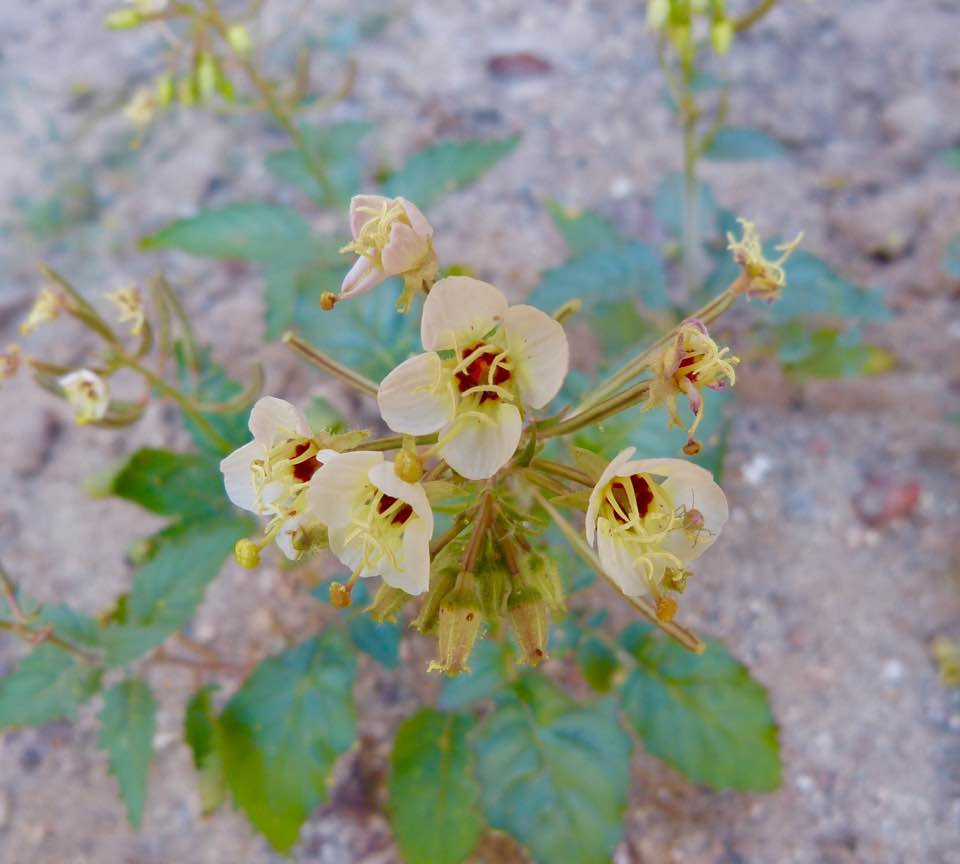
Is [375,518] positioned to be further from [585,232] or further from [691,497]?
[585,232]

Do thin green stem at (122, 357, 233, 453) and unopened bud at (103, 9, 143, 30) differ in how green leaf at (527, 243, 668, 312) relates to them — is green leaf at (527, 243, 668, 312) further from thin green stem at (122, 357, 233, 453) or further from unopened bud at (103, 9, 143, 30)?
unopened bud at (103, 9, 143, 30)

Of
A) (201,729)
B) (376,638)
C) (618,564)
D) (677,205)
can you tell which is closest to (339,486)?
(618,564)

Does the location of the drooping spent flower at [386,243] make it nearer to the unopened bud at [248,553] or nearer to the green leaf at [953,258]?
the unopened bud at [248,553]

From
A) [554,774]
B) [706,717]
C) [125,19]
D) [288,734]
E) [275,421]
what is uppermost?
[125,19]

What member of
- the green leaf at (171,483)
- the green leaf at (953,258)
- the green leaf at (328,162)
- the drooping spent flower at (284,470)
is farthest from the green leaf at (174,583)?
the green leaf at (953,258)

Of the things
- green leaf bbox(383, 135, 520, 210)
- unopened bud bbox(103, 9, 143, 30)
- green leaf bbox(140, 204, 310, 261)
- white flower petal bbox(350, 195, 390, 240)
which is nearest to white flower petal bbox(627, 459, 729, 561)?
white flower petal bbox(350, 195, 390, 240)

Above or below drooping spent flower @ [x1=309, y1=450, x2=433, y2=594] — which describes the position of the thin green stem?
below

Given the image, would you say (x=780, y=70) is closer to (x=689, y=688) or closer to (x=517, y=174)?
(x=517, y=174)
